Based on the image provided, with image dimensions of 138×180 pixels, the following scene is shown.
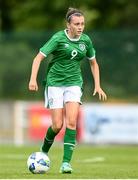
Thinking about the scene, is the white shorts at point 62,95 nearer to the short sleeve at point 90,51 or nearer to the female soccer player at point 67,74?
the female soccer player at point 67,74

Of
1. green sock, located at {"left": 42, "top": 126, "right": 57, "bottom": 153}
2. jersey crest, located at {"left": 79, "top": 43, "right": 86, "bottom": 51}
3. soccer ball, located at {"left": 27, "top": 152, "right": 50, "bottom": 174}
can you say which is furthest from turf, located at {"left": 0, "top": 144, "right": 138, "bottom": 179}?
jersey crest, located at {"left": 79, "top": 43, "right": 86, "bottom": 51}

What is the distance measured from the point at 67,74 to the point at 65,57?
0.25 metres

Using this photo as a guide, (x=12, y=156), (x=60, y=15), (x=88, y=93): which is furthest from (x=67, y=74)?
(x=60, y=15)

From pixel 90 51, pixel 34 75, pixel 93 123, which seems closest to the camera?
pixel 34 75

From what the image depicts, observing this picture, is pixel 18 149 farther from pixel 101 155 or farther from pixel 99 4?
pixel 99 4

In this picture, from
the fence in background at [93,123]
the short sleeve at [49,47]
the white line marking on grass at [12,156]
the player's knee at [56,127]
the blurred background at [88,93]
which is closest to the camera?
the short sleeve at [49,47]

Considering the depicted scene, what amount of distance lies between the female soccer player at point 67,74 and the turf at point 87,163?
691mm

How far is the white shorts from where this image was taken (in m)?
12.8

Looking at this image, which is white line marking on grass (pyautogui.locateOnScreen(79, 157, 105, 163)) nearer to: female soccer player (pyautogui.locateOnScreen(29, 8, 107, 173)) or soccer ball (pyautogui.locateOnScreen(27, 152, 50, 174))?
female soccer player (pyautogui.locateOnScreen(29, 8, 107, 173))

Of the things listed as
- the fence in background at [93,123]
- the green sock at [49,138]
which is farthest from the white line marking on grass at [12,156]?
the fence in background at [93,123]

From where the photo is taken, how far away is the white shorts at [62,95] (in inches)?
505

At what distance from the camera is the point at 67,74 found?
42.1 ft

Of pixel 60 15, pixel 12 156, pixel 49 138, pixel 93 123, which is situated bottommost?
pixel 12 156

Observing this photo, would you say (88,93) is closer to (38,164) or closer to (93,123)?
(93,123)
